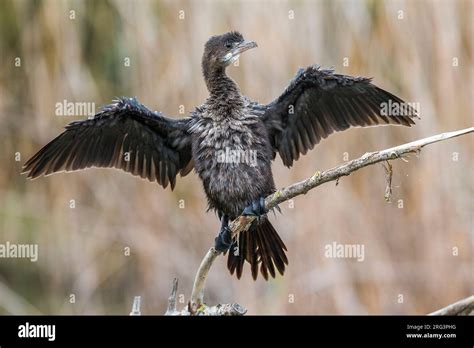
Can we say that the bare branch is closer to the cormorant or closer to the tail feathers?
the cormorant

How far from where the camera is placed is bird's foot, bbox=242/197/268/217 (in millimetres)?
6051

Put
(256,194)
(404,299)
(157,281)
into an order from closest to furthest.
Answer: (256,194) < (404,299) < (157,281)

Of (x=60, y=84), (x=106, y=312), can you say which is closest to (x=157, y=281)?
(x=106, y=312)

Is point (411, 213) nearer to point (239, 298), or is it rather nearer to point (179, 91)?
point (239, 298)

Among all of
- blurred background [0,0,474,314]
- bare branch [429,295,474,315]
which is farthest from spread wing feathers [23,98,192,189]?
bare branch [429,295,474,315]

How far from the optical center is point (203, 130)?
6.29m

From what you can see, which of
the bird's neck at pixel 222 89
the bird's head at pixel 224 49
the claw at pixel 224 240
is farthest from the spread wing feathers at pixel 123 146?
the claw at pixel 224 240

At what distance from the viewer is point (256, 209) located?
19.9 feet

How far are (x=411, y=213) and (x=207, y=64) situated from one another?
296 centimetres

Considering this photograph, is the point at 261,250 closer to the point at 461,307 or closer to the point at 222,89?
the point at 222,89

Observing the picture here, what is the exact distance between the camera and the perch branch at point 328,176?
479cm

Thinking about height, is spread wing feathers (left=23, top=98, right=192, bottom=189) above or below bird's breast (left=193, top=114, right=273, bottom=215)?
above

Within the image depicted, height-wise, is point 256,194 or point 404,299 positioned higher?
point 256,194

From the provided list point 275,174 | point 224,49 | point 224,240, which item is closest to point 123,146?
point 224,49
